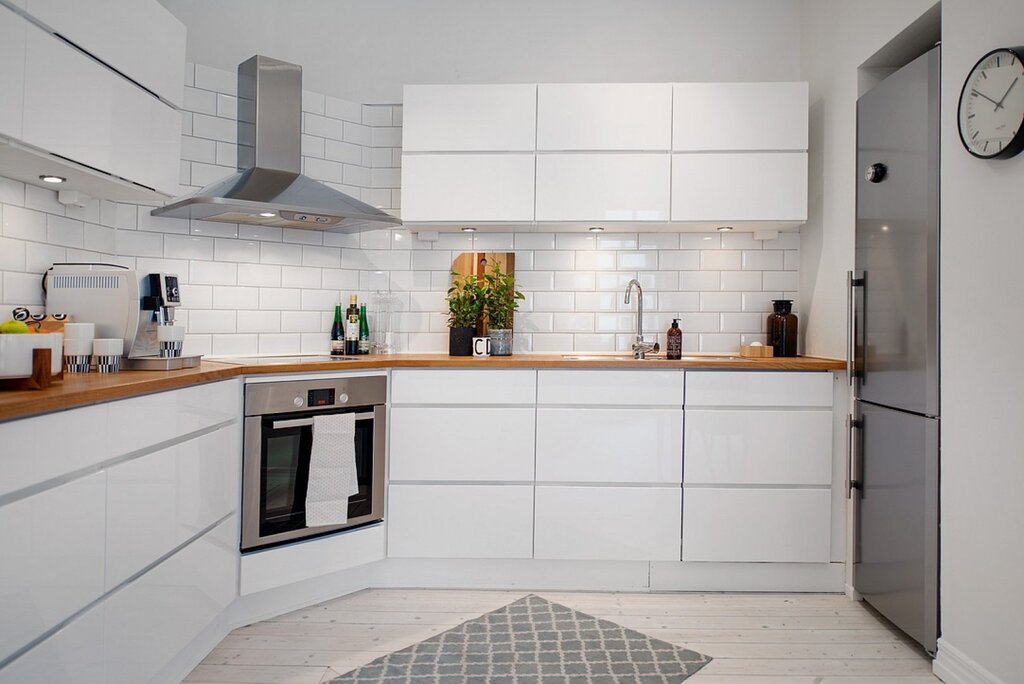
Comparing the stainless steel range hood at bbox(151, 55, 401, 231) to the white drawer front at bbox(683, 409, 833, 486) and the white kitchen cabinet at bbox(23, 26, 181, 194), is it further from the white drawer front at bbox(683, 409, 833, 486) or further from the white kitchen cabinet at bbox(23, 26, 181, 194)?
the white drawer front at bbox(683, 409, 833, 486)

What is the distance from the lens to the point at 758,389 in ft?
10.4

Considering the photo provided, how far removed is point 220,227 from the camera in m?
3.42

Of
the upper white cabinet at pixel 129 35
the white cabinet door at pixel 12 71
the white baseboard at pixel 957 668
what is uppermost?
the upper white cabinet at pixel 129 35

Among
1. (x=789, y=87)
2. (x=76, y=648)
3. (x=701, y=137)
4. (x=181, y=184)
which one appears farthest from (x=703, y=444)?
(x=181, y=184)

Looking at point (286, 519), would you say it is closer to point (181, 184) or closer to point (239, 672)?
point (239, 672)

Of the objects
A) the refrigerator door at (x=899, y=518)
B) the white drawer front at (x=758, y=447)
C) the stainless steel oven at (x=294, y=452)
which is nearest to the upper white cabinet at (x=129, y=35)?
the stainless steel oven at (x=294, y=452)

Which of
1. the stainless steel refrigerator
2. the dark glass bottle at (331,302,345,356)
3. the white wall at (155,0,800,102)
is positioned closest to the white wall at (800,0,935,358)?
the stainless steel refrigerator

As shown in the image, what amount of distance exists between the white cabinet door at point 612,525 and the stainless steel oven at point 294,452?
75 cm

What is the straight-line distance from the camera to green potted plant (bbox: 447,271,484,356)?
359 centimetres

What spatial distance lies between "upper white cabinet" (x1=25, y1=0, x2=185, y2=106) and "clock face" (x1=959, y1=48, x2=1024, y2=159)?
2730mm

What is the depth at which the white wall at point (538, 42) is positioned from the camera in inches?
152

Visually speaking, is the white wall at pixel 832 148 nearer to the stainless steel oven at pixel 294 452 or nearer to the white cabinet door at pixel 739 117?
the white cabinet door at pixel 739 117

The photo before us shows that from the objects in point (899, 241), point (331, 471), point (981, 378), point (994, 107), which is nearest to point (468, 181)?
point (331, 471)

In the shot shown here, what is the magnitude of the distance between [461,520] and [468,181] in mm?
1604
